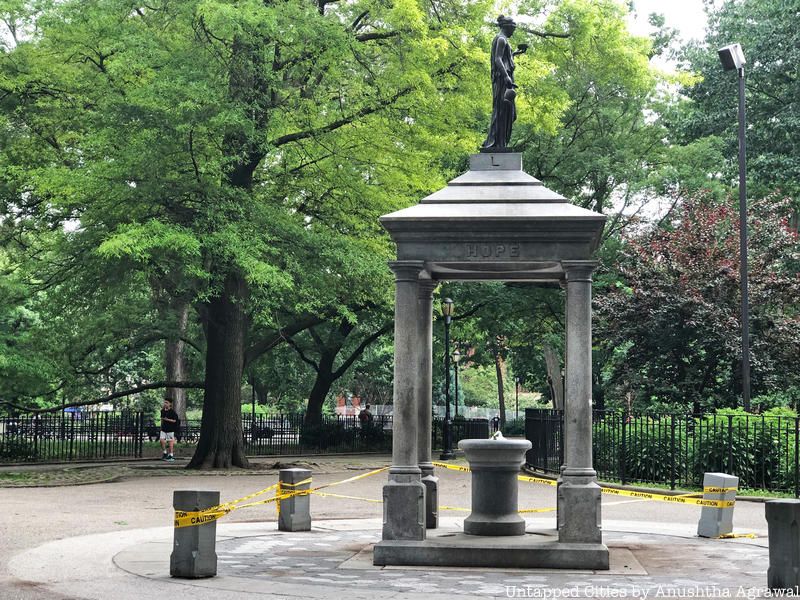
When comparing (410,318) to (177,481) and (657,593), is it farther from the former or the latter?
(177,481)

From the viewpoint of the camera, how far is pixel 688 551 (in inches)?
538

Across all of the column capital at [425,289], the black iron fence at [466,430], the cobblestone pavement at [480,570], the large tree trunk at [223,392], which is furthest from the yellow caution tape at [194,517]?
the black iron fence at [466,430]

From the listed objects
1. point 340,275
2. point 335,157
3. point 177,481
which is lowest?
point 177,481

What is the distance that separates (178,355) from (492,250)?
33886 millimetres

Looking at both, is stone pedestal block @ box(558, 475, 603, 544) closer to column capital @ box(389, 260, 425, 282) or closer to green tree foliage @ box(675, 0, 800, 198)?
column capital @ box(389, 260, 425, 282)

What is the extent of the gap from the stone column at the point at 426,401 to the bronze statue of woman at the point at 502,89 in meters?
2.19

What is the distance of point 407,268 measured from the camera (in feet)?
42.3

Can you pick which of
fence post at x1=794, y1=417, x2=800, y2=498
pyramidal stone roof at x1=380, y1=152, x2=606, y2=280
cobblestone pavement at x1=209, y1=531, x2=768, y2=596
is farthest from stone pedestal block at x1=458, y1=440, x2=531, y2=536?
fence post at x1=794, y1=417, x2=800, y2=498

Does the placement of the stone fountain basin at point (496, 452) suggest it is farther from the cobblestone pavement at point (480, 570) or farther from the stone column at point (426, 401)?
the cobblestone pavement at point (480, 570)

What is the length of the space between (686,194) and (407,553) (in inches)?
959

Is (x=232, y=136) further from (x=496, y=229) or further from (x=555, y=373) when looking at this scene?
(x=555, y=373)

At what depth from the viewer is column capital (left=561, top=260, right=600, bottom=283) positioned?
12625 millimetres

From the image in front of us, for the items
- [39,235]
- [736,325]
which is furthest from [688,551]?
[39,235]

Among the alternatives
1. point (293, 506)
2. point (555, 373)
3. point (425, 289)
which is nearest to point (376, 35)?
point (425, 289)
